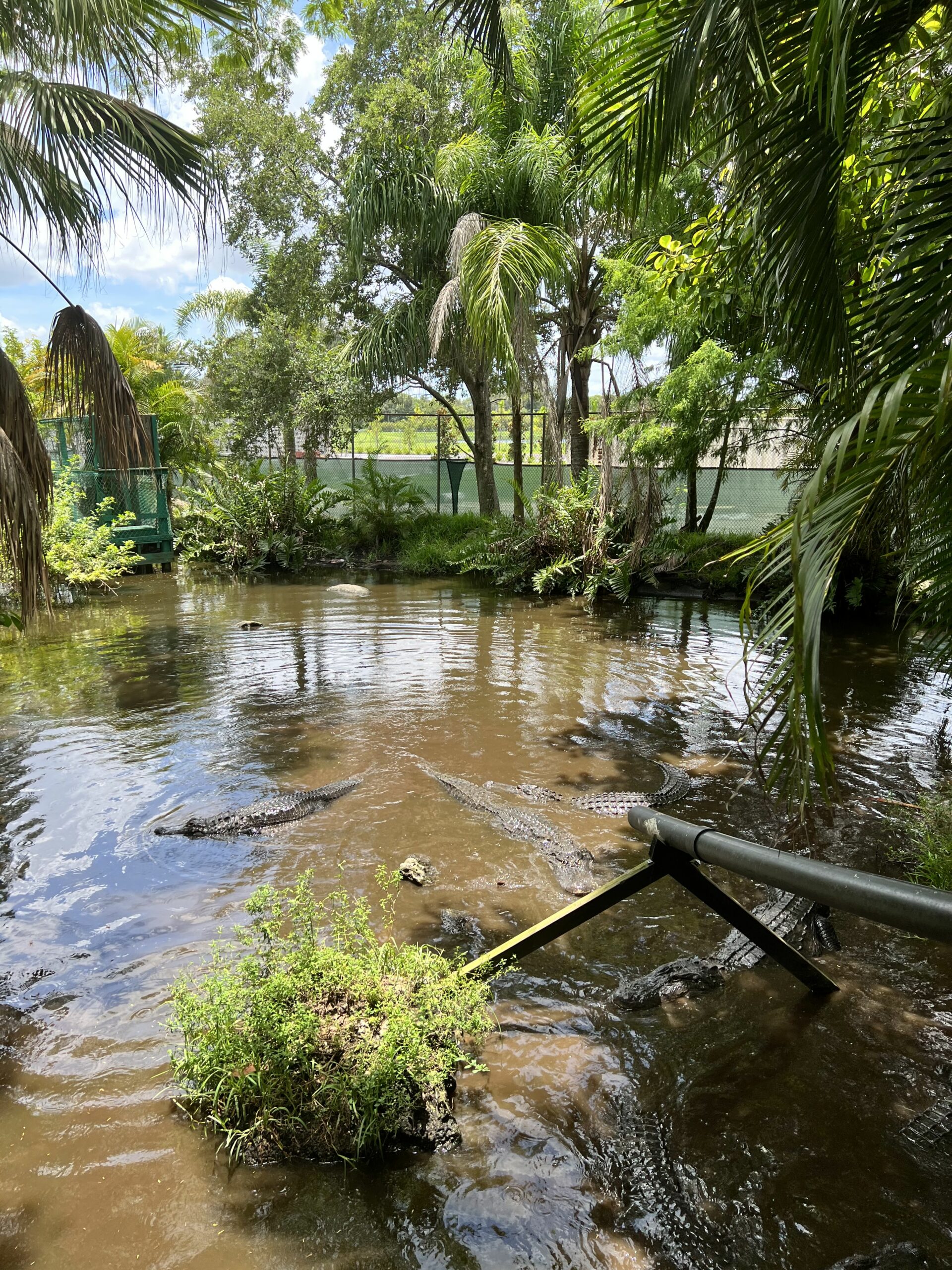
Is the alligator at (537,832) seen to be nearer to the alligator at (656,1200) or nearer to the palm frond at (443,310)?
the alligator at (656,1200)

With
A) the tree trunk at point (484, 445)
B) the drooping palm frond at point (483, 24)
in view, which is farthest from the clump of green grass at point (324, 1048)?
the tree trunk at point (484, 445)

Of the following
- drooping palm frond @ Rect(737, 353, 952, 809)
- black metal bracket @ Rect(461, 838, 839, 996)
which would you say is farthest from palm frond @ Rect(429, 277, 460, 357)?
drooping palm frond @ Rect(737, 353, 952, 809)

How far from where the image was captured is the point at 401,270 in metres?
16.0

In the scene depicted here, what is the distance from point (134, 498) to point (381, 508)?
481 cm

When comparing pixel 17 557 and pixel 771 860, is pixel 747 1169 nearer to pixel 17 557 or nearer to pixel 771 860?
pixel 771 860

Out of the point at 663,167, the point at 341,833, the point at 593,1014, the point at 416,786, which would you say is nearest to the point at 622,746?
the point at 416,786

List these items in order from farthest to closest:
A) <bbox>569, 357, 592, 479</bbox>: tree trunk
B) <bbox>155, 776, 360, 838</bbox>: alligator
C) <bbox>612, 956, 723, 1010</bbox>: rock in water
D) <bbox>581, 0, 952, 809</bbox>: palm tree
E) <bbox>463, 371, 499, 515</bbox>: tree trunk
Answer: <bbox>463, 371, 499, 515</bbox>: tree trunk, <bbox>569, 357, 592, 479</bbox>: tree trunk, <bbox>155, 776, 360, 838</bbox>: alligator, <bbox>612, 956, 723, 1010</bbox>: rock in water, <bbox>581, 0, 952, 809</bbox>: palm tree

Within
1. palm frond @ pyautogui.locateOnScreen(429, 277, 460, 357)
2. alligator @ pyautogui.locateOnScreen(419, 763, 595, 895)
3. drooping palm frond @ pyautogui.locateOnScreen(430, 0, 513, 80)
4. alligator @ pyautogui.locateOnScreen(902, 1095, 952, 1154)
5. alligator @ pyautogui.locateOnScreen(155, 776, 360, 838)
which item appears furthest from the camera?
palm frond @ pyautogui.locateOnScreen(429, 277, 460, 357)

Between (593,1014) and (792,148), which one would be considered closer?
(792,148)

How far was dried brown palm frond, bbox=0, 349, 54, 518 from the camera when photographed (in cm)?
443

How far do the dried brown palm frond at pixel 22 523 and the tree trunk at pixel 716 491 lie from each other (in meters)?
10.6

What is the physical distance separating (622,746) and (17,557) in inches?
176

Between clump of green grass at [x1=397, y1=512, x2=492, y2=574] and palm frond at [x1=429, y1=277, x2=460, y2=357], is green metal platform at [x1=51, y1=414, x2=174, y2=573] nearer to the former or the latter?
clump of green grass at [x1=397, y1=512, x2=492, y2=574]

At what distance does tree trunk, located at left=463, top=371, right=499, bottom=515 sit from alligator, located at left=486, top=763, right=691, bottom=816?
1060 centimetres
